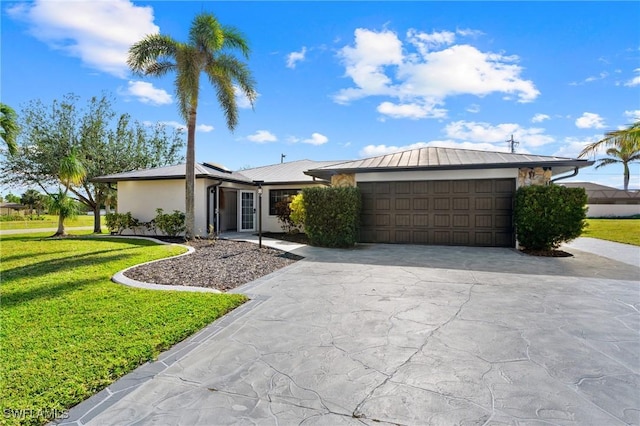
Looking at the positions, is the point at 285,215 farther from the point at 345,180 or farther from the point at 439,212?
the point at 439,212

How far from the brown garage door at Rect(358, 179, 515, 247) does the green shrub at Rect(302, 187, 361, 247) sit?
131 cm

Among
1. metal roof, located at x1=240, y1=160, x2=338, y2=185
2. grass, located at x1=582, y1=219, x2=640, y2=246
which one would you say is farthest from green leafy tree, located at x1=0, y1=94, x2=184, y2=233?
grass, located at x1=582, y1=219, x2=640, y2=246

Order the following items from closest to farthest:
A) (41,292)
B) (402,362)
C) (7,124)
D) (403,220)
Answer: (402,362), (41,292), (403,220), (7,124)

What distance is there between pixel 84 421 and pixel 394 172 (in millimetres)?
11482

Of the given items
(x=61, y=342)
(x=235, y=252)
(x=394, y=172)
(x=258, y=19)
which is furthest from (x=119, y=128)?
(x=61, y=342)

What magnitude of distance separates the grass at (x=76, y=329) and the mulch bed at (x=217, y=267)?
86 cm


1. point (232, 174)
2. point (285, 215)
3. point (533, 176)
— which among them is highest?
point (232, 174)

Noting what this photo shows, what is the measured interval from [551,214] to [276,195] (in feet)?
40.0

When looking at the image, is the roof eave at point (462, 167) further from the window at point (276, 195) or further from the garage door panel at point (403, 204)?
the window at point (276, 195)

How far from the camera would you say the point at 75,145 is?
63.1ft

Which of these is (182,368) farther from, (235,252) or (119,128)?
(119,128)

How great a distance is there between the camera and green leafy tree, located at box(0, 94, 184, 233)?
1884 cm

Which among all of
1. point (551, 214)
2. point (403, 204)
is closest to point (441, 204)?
point (403, 204)

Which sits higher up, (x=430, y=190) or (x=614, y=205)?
(x=430, y=190)
